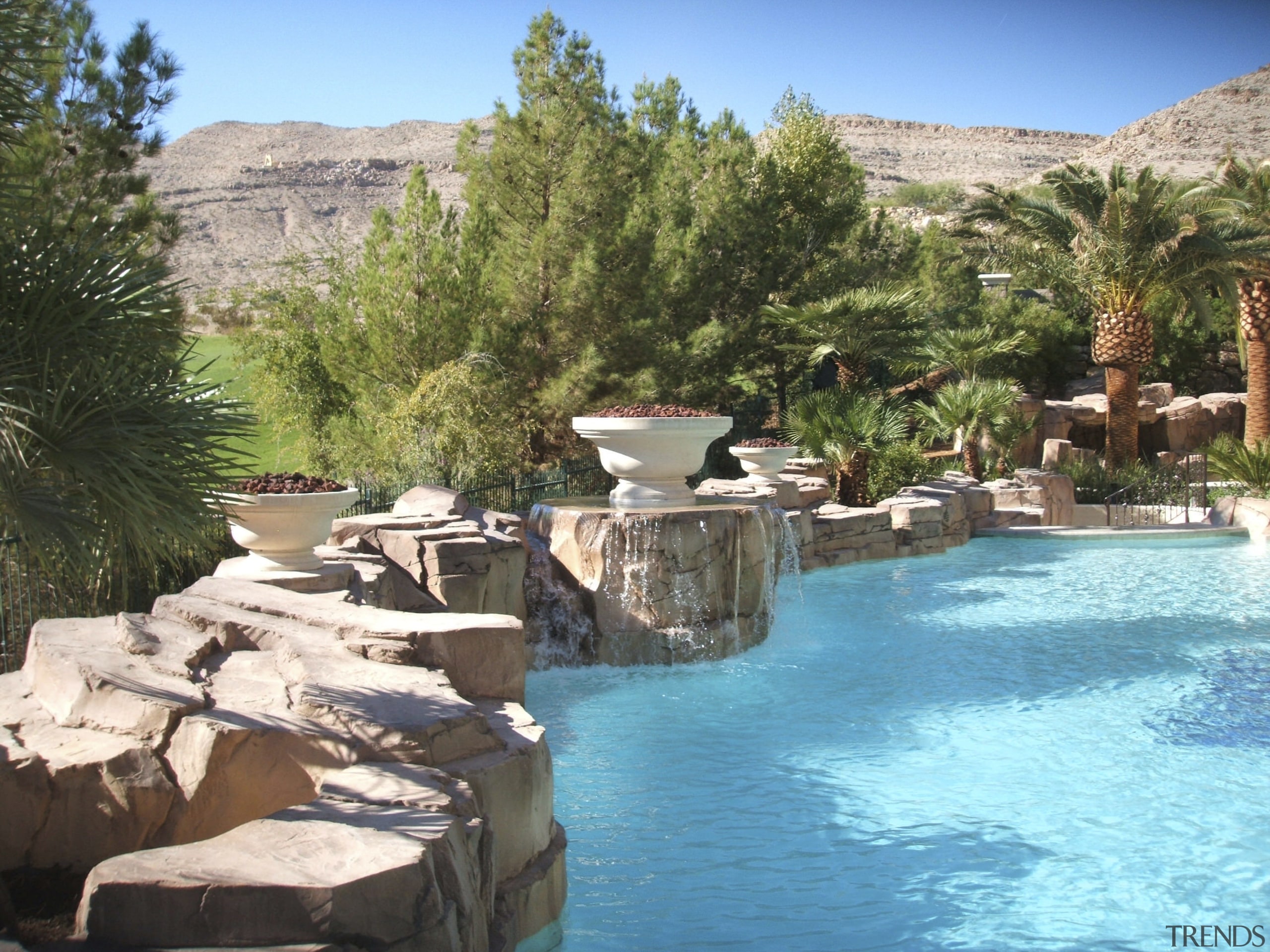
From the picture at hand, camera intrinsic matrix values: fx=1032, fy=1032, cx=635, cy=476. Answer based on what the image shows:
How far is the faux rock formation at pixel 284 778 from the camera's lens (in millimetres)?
2469

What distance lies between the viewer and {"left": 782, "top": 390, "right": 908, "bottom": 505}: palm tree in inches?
554

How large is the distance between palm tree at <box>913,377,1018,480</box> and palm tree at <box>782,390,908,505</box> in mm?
1371

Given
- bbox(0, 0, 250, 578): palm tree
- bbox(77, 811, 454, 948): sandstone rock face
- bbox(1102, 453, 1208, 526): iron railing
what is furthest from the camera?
bbox(1102, 453, 1208, 526): iron railing

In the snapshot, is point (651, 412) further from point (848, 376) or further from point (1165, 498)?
point (1165, 498)

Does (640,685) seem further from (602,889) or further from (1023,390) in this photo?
(1023,390)

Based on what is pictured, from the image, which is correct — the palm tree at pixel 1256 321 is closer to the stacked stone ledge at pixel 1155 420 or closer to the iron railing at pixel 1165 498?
the stacked stone ledge at pixel 1155 420

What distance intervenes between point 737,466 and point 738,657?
9.26 meters

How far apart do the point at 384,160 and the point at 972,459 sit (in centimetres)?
5755

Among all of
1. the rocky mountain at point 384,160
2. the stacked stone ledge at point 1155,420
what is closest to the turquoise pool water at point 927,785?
the stacked stone ledge at point 1155,420

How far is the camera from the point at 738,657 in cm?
843

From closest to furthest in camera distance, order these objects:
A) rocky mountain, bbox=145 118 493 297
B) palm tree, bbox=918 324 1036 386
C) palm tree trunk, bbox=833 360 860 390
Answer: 1. palm tree trunk, bbox=833 360 860 390
2. palm tree, bbox=918 324 1036 386
3. rocky mountain, bbox=145 118 493 297

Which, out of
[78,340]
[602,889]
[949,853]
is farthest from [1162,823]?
[78,340]

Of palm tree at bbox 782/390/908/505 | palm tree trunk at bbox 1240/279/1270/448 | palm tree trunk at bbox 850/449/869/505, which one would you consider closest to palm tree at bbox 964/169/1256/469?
palm tree trunk at bbox 1240/279/1270/448

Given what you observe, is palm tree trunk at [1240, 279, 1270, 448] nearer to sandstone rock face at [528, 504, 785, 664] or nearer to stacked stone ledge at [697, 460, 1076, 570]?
stacked stone ledge at [697, 460, 1076, 570]
